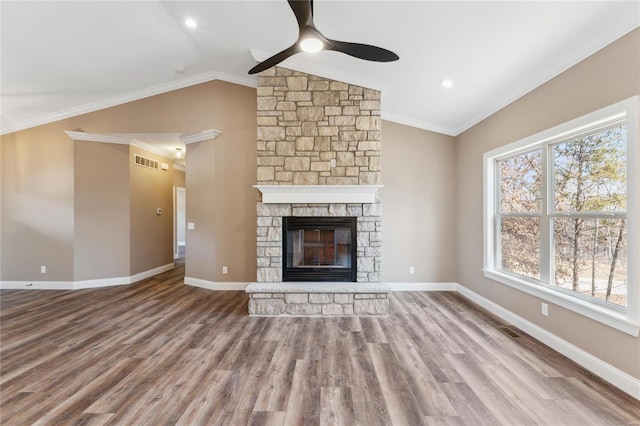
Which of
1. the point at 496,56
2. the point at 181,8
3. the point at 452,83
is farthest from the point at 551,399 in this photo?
the point at 181,8

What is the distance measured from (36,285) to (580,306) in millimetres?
7554

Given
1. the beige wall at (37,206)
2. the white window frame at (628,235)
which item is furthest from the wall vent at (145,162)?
the white window frame at (628,235)

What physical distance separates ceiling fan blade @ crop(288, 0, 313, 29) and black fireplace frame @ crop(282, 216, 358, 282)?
224 centimetres

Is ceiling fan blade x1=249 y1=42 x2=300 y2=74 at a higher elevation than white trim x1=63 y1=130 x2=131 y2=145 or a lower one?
higher

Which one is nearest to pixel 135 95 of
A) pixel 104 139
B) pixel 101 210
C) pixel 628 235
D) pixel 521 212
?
pixel 104 139

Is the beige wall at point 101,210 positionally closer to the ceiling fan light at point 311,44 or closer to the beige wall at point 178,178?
the beige wall at point 178,178

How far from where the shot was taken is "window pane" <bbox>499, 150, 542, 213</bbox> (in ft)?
9.78

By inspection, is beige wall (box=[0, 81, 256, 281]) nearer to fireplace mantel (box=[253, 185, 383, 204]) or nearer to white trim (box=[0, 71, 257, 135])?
white trim (box=[0, 71, 257, 135])

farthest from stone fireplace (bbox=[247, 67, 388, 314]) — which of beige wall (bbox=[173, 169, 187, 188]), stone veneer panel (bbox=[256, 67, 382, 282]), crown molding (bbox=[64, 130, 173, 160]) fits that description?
beige wall (bbox=[173, 169, 187, 188])

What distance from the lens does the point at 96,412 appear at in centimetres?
176

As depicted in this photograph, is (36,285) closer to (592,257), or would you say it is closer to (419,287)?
(419,287)

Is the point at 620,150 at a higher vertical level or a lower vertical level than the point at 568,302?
higher

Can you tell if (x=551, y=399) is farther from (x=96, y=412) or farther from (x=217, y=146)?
(x=217, y=146)

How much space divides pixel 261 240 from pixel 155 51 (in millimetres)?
2989
